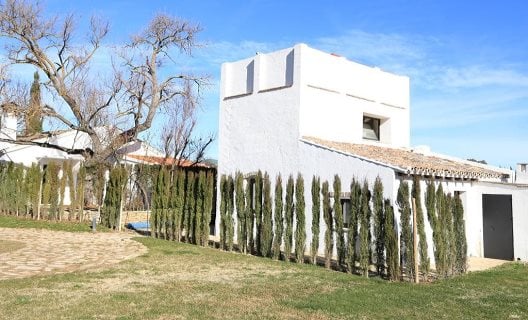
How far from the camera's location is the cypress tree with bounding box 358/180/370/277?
36.0 ft

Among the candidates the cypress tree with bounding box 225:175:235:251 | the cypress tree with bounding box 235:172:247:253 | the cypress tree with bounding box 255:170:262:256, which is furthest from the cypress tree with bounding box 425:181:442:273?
the cypress tree with bounding box 225:175:235:251

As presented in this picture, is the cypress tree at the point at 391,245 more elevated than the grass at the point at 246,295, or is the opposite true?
the cypress tree at the point at 391,245

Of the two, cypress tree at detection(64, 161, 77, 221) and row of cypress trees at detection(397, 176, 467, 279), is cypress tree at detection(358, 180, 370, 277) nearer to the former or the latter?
row of cypress trees at detection(397, 176, 467, 279)

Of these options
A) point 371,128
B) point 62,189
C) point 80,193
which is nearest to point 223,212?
point 371,128

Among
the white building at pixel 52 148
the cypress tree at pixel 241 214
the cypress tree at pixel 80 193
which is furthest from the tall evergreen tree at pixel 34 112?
the cypress tree at pixel 241 214

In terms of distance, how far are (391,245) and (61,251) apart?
353 inches

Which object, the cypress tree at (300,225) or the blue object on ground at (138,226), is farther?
the blue object on ground at (138,226)

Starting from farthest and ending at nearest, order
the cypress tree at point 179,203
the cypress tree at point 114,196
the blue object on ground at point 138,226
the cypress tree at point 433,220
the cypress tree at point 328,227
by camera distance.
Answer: the blue object on ground at point 138,226, the cypress tree at point 114,196, the cypress tree at point 179,203, the cypress tree at point 328,227, the cypress tree at point 433,220

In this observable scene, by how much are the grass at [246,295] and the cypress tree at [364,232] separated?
0.51 meters

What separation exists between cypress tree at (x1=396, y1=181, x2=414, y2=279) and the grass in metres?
0.63

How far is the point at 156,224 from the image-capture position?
56.6ft

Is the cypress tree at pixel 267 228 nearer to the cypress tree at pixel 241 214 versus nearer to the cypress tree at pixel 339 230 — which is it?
the cypress tree at pixel 241 214

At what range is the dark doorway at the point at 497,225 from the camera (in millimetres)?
16516

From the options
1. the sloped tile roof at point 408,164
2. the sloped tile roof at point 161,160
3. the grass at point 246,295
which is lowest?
the grass at point 246,295
